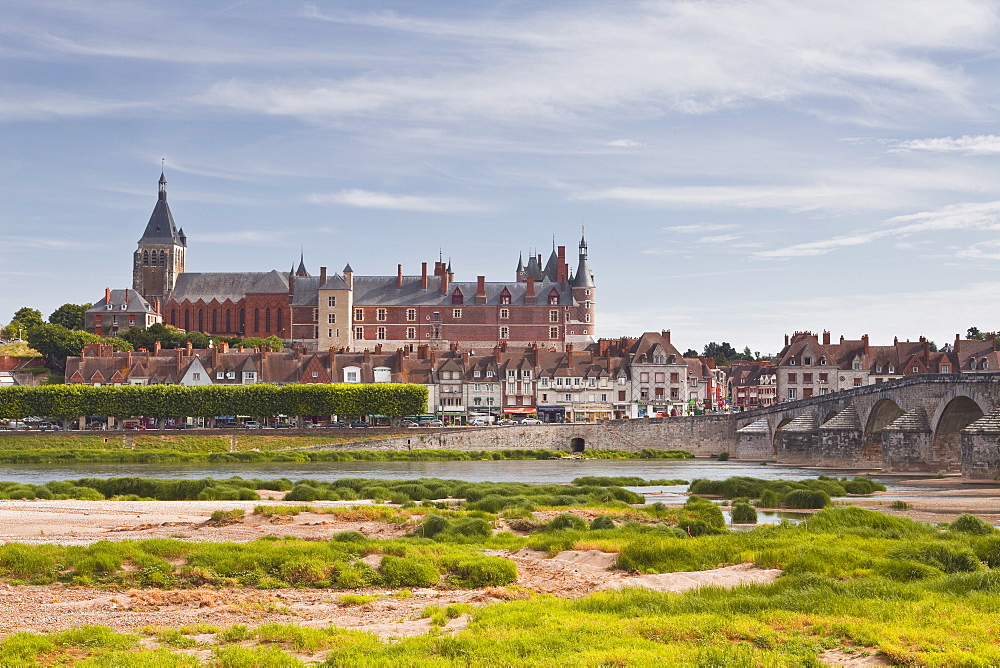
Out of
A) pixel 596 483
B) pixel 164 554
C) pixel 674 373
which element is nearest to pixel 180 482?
pixel 596 483

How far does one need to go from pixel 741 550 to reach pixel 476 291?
366 feet

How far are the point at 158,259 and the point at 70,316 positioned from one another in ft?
50.8

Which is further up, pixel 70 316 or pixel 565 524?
pixel 70 316

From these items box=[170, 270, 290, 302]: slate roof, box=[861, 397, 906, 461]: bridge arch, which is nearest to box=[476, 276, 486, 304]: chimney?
box=[170, 270, 290, 302]: slate roof

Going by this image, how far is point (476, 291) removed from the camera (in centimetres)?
13062

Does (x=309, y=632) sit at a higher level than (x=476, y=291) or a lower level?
lower

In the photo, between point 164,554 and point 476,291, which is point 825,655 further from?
point 476,291

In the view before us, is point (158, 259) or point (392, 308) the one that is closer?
point (392, 308)

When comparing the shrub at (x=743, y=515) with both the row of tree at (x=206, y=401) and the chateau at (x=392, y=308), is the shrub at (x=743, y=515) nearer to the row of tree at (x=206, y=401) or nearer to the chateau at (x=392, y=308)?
the row of tree at (x=206, y=401)

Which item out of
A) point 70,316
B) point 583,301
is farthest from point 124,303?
point 583,301

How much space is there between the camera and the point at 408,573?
18.0 m

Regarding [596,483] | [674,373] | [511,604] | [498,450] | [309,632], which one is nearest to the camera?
[309,632]

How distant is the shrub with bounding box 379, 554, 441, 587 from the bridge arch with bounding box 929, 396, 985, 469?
36664 mm

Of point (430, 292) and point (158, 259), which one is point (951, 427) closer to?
point (430, 292)
